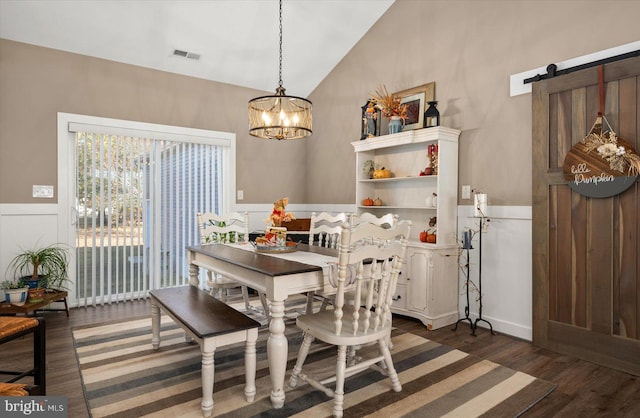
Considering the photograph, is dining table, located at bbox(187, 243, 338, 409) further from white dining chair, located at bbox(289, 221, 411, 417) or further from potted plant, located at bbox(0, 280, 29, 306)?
potted plant, located at bbox(0, 280, 29, 306)

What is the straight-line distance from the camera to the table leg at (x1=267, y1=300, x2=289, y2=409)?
6.97 feet

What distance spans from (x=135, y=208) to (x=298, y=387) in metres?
3.06

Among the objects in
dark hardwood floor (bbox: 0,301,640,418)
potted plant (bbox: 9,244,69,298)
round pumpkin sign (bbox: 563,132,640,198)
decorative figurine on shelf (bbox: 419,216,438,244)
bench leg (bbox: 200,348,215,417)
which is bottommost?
dark hardwood floor (bbox: 0,301,640,418)

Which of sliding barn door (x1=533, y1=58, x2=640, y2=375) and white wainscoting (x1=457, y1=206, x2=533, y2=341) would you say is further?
white wainscoting (x1=457, y1=206, x2=533, y2=341)

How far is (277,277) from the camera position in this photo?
213 cm

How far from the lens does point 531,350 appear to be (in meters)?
3.03

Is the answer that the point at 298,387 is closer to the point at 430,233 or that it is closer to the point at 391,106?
the point at 430,233

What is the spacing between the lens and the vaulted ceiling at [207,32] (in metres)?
3.70

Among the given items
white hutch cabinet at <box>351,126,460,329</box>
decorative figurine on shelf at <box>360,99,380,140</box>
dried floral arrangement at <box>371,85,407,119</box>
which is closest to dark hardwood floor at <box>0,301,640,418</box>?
white hutch cabinet at <box>351,126,460,329</box>

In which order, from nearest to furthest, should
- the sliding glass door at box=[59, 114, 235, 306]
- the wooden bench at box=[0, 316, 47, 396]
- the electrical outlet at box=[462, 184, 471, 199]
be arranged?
the wooden bench at box=[0, 316, 47, 396] < the electrical outlet at box=[462, 184, 471, 199] < the sliding glass door at box=[59, 114, 235, 306]

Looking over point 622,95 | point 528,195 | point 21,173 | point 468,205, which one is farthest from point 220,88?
point 622,95

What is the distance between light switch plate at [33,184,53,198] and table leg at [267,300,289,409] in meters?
3.14

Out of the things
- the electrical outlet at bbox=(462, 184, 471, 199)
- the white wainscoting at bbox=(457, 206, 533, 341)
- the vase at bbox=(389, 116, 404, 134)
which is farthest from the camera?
the vase at bbox=(389, 116, 404, 134)

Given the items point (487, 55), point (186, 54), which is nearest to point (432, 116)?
point (487, 55)
